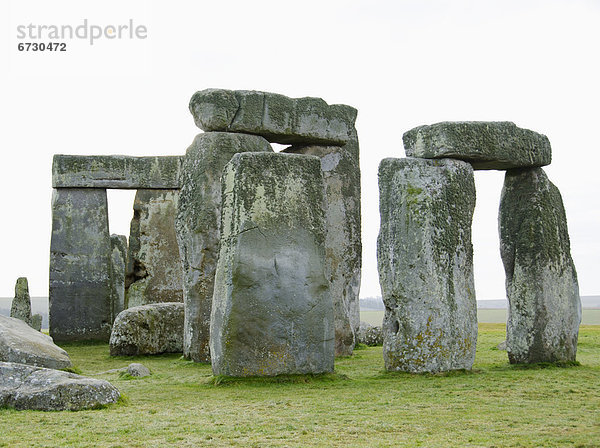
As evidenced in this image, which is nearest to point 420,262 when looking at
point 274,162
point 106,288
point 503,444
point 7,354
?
point 274,162

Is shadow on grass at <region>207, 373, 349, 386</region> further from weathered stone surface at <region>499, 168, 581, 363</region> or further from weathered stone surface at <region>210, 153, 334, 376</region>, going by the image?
weathered stone surface at <region>499, 168, 581, 363</region>

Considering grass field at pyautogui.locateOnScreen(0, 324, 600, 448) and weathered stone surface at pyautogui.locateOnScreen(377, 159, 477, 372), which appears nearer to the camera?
grass field at pyautogui.locateOnScreen(0, 324, 600, 448)

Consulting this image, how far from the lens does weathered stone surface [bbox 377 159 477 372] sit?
8719mm

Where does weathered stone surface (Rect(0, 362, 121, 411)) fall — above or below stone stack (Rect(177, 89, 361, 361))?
below

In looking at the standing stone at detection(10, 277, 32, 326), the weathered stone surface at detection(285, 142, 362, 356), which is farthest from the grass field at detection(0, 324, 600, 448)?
the standing stone at detection(10, 277, 32, 326)

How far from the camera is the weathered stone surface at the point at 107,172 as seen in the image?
53.2 feet

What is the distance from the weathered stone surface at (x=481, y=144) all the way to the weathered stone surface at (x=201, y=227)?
2.91 m

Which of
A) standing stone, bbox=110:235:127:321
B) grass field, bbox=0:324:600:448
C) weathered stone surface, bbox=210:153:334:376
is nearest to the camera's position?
grass field, bbox=0:324:600:448

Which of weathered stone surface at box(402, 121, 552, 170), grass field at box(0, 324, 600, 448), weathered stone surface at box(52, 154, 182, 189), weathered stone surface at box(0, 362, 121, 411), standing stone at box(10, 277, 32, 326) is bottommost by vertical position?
grass field at box(0, 324, 600, 448)

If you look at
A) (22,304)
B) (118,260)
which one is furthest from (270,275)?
(118,260)

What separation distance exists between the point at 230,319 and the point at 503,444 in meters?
3.27

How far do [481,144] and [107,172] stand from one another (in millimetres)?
9166

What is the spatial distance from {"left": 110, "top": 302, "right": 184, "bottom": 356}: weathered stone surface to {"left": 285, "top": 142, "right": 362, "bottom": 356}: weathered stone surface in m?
2.42

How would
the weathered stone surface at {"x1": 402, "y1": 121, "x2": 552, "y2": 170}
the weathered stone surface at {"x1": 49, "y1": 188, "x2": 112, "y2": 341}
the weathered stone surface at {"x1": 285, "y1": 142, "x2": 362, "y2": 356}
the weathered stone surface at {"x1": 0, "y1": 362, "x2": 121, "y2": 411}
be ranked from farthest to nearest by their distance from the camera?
the weathered stone surface at {"x1": 49, "y1": 188, "x2": 112, "y2": 341} < the weathered stone surface at {"x1": 285, "y1": 142, "x2": 362, "y2": 356} < the weathered stone surface at {"x1": 402, "y1": 121, "x2": 552, "y2": 170} < the weathered stone surface at {"x1": 0, "y1": 362, "x2": 121, "y2": 411}
